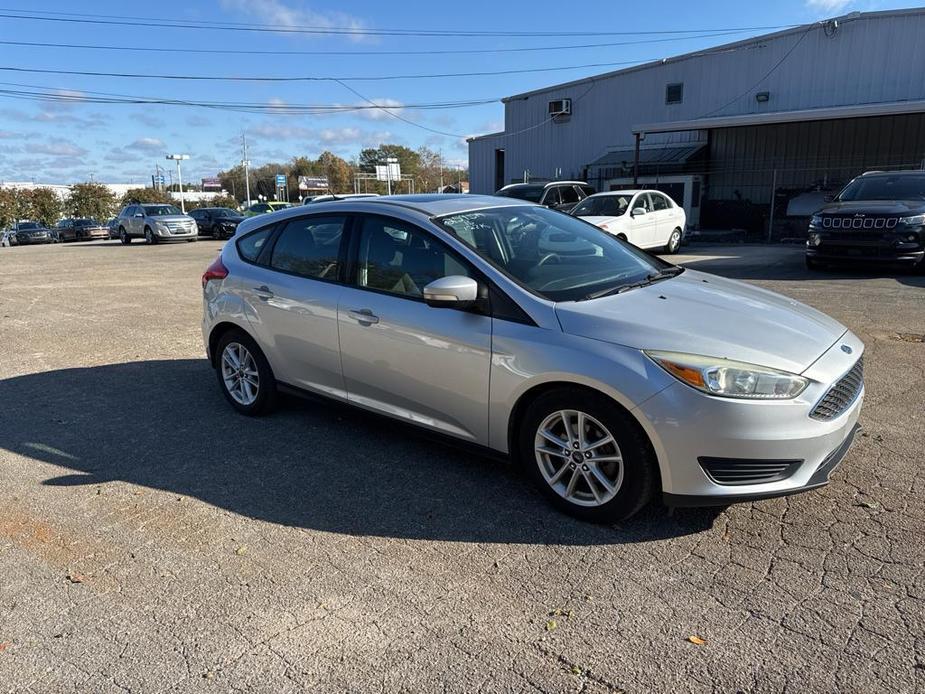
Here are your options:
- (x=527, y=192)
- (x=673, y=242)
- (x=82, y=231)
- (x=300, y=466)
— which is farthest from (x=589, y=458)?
(x=82, y=231)

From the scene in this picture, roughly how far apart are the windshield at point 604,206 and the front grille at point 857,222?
15.1 feet

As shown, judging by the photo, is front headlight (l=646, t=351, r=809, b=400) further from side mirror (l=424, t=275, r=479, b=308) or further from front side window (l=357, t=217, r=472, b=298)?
front side window (l=357, t=217, r=472, b=298)

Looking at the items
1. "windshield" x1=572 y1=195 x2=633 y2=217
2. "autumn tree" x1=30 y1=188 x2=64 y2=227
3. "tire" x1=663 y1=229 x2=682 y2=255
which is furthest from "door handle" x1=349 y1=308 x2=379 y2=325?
"autumn tree" x1=30 y1=188 x2=64 y2=227

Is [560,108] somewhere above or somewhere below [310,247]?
above

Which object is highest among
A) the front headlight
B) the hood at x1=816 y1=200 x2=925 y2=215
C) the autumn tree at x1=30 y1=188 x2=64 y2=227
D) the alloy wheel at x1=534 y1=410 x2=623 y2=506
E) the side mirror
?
the autumn tree at x1=30 y1=188 x2=64 y2=227

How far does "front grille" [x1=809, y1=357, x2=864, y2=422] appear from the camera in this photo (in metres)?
3.07

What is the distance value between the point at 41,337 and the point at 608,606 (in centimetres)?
821

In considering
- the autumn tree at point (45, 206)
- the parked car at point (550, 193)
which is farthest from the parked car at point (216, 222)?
the autumn tree at point (45, 206)

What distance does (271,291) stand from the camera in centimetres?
475

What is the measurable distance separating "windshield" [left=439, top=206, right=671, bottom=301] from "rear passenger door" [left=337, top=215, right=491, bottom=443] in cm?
26

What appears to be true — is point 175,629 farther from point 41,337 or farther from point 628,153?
point 628,153

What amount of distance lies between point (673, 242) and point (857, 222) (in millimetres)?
6089

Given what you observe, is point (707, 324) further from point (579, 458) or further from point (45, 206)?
point (45, 206)

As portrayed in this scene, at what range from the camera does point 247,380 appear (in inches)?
201
